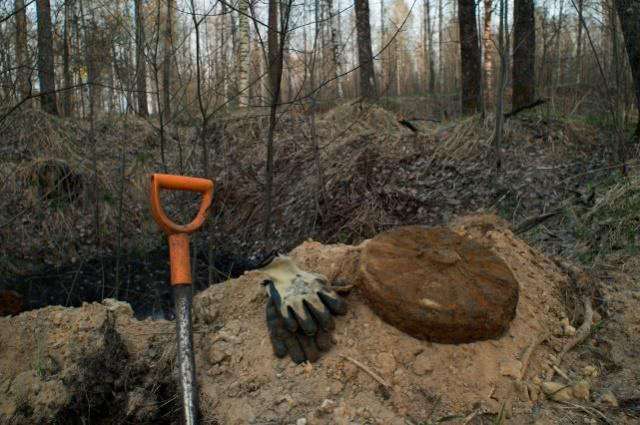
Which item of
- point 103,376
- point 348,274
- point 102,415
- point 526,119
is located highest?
point 526,119

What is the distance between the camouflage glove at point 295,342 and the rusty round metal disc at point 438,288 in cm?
30

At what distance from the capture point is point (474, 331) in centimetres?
235

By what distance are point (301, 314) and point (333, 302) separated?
0.18 m

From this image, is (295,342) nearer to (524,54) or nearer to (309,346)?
(309,346)

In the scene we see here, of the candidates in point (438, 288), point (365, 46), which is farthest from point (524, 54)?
point (438, 288)

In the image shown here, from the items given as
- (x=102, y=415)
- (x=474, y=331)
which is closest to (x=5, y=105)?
(x=102, y=415)

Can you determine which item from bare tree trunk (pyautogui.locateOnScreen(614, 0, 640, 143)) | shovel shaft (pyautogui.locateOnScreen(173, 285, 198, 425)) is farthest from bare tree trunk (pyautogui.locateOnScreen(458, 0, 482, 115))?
shovel shaft (pyautogui.locateOnScreen(173, 285, 198, 425))

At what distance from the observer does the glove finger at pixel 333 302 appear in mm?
2453

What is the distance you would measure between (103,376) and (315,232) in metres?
3.72

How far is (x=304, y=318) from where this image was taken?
2.33 meters

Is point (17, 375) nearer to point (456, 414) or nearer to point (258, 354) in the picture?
point (258, 354)

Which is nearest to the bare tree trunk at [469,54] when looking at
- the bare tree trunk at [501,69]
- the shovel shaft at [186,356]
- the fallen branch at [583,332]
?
the bare tree trunk at [501,69]

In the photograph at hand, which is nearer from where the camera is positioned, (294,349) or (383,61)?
(294,349)

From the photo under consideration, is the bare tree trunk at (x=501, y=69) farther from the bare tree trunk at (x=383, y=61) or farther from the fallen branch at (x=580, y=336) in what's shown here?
the fallen branch at (x=580, y=336)
